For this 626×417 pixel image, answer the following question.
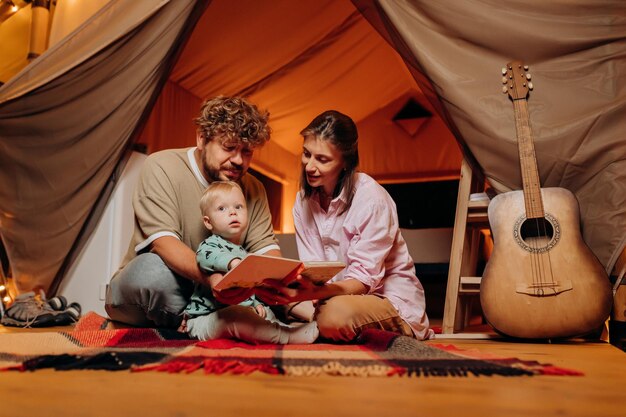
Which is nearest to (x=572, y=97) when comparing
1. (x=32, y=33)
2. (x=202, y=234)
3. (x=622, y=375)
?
(x=622, y=375)

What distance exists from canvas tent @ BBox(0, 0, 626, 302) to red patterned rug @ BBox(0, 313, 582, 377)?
907mm

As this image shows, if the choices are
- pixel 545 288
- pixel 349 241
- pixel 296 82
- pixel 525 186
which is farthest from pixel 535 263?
pixel 296 82

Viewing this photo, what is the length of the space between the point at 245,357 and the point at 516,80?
1349 mm

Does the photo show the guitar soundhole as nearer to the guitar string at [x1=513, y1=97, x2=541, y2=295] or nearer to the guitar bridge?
the guitar string at [x1=513, y1=97, x2=541, y2=295]

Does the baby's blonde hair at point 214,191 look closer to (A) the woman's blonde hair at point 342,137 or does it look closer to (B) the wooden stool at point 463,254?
(A) the woman's blonde hair at point 342,137

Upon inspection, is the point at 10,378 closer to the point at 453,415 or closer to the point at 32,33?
the point at 453,415

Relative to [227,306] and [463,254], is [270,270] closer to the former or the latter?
[227,306]

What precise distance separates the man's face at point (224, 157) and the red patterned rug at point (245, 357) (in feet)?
1.73

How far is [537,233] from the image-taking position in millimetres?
1767

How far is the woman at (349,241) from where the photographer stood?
4.64 feet

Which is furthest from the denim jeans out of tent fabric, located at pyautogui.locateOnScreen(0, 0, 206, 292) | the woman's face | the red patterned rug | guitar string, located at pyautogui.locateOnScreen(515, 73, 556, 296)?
guitar string, located at pyautogui.locateOnScreen(515, 73, 556, 296)

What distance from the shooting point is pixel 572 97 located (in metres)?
1.80

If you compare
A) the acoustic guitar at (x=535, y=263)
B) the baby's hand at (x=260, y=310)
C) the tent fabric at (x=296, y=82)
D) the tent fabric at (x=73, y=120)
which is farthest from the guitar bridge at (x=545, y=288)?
the tent fabric at (x=296, y=82)

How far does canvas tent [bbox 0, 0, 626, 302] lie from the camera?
1782mm
